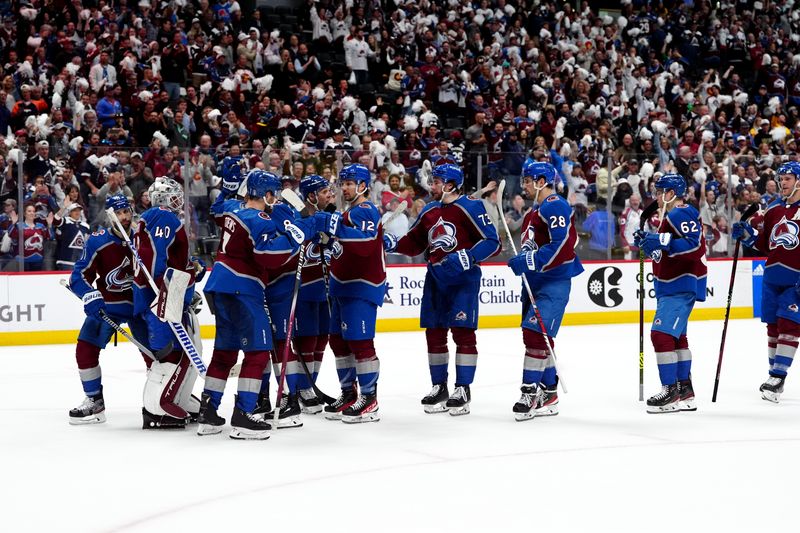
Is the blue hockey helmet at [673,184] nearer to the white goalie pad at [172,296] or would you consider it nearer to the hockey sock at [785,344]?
the hockey sock at [785,344]

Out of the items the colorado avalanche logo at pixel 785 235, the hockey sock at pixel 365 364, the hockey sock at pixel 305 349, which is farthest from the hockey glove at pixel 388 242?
the colorado avalanche logo at pixel 785 235

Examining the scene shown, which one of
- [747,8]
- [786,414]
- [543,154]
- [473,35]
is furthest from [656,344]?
Answer: [747,8]

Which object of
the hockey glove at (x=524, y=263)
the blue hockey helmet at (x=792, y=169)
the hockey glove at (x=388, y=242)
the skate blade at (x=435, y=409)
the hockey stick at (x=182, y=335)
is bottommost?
the skate blade at (x=435, y=409)

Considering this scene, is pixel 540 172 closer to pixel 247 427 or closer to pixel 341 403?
pixel 341 403

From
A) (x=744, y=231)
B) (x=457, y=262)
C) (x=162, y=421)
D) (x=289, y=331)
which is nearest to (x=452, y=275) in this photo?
(x=457, y=262)

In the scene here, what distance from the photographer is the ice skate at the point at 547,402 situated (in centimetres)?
678

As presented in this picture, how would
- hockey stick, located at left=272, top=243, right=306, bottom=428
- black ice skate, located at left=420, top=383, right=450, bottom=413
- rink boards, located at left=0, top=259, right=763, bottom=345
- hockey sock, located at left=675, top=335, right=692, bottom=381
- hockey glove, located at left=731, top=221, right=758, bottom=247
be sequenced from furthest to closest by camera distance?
rink boards, located at left=0, top=259, right=763, bottom=345 < hockey glove, located at left=731, top=221, right=758, bottom=247 < hockey sock, located at left=675, top=335, right=692, bottom=381 < black ice skate, located at left=420, top=383, right=450, bottom=413 < hockey stick, located at left=272, top=243, right=306, bottom=428

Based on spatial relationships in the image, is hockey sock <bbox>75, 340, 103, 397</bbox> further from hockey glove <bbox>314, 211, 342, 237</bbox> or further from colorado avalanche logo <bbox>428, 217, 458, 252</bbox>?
colorado avalanche logo <bbox>428, 217, 458, 252</bbox>

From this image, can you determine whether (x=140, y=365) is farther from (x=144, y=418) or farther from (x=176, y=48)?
(x=176, y=48)

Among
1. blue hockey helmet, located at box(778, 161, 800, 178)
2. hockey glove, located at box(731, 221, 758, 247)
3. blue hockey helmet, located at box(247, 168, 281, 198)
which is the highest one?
blue hockey helmet, located at box(778, 161, 800, 178)

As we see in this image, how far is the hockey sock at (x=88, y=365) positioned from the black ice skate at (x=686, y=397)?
3650mm

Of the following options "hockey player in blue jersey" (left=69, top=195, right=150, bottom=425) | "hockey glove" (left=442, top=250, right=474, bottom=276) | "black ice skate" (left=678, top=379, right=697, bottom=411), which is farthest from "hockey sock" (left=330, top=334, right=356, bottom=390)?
"black ice skate" (left=678, top=379, right=697, bottom=411)

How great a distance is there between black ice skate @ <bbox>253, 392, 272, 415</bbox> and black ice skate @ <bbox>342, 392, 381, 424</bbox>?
47 centimetres

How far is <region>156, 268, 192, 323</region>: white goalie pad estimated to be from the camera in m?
6.06
